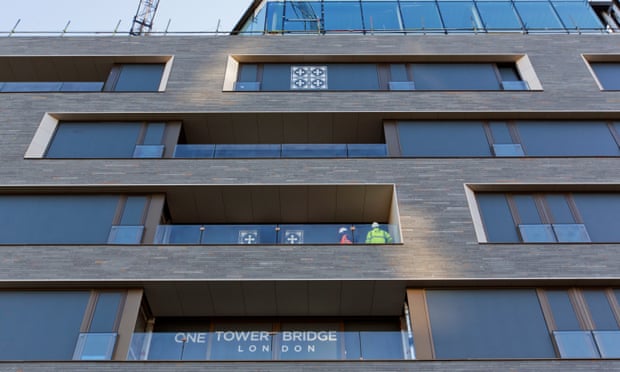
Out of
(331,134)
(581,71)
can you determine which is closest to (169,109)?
(331,134)

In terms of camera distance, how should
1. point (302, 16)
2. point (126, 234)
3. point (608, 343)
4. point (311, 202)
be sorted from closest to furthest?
point (608, 343) < point (126, 234) < point (311, 202) < point (302, 16)

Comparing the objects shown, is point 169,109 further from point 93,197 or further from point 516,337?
point 516,337

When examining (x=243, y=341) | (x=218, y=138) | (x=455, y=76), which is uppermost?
(x=455, y=76)

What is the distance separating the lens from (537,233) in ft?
47.9

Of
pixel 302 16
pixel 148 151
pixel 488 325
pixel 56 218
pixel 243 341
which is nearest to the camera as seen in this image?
pixel 488 325

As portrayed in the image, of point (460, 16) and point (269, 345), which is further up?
point (460, 16)

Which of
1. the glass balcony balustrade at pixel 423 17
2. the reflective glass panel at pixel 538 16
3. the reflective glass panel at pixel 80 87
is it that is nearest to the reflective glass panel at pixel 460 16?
the glass balcony balustrade at pixel 423 17

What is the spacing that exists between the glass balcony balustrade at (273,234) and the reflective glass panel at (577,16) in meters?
14.0

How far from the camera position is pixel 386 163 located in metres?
16.1

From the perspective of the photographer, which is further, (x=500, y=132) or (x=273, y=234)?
(x=500, y=132)

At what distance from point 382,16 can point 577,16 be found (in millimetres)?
8121

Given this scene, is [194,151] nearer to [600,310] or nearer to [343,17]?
[343,17]

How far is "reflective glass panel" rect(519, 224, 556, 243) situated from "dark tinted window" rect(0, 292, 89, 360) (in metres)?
11.2

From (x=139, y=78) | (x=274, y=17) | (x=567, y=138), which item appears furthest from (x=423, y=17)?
(x=139, y=78)
